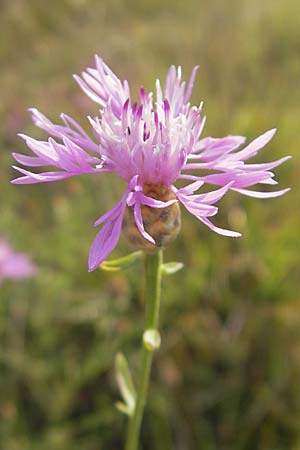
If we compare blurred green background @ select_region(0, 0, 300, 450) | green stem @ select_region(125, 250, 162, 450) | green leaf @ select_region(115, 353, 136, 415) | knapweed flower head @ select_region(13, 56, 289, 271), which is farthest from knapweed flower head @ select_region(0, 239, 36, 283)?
knapweed flower head @ select_region(13, 56, 289, 271)

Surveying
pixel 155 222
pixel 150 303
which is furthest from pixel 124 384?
pixel 155 222

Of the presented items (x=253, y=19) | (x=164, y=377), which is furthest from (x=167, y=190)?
(x=253, y=19)

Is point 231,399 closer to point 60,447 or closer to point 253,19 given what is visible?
point 60,447

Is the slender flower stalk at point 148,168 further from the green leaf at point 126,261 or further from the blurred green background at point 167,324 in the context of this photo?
the blurred green background at point 167,324

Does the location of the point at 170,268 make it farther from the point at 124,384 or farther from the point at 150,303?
the point at 124,384

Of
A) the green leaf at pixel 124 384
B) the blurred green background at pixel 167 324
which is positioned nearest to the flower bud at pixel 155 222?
the green leaf at pixel 124 384
